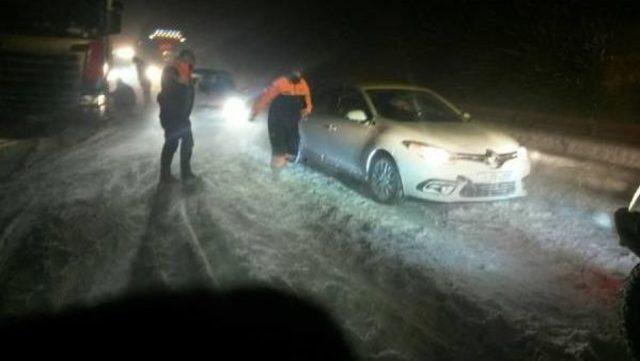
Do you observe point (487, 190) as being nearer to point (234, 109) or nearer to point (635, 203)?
point (635, 203)

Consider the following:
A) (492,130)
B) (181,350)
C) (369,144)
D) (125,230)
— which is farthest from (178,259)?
(492,130)

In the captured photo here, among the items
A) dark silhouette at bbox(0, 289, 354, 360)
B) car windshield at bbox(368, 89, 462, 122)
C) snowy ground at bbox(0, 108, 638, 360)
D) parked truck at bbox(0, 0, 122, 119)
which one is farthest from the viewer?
parked truck at bbox(0, 0, 122, 119)

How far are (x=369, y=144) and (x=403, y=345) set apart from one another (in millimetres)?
4427

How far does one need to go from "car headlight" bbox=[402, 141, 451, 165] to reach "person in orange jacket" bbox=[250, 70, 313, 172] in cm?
218

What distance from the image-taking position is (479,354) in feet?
14.0

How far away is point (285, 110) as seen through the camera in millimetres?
9195

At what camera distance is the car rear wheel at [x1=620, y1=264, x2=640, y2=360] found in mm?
3932

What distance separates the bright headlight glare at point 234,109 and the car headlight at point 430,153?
8.95 m

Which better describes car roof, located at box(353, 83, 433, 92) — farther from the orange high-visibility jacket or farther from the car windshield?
the orange high-visibility jacket

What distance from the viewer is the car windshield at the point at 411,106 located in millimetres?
8695

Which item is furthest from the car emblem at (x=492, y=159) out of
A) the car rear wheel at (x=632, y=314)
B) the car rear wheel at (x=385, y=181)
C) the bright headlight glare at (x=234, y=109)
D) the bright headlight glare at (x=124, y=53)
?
the bright headlight glare at (x=124, y=53)

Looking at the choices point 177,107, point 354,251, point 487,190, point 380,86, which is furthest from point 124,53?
point 354,251

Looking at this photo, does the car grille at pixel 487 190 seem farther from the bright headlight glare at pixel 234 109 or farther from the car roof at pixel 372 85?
the bright headlight glare at pixel 234 109

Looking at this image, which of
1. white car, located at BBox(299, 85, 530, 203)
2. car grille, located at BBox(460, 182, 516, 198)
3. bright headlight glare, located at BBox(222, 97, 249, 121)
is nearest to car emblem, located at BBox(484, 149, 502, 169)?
white car, located at BBox(299, 85, 530, 203)
